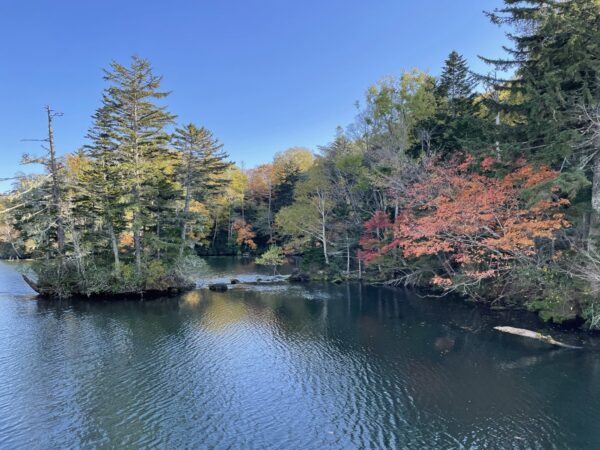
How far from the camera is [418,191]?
23.3 m

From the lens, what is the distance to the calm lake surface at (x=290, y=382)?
871 cm

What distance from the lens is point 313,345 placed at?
15344mm

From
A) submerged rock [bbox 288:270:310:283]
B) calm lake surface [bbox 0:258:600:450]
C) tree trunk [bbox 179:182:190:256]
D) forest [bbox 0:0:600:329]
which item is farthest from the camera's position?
submerged rock [bbox 288:270:310:283]

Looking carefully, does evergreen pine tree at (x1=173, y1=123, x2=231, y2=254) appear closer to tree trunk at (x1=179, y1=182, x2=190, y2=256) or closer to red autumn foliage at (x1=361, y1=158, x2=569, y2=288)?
tree trunk at (x1=179, y1=182, x2=190, y2=256)

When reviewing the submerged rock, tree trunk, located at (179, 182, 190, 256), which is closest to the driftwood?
the submerged rock

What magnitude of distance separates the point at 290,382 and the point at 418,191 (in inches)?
629

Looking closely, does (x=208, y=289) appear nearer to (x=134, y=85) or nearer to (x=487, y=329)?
(x=134, y=85)

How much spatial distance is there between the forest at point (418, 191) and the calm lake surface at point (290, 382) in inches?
145

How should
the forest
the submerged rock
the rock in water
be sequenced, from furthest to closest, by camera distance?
the submerged rock
the rock in water
the forest

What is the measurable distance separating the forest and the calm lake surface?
3.68 metres

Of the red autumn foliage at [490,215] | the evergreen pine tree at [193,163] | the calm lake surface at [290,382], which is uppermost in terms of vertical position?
the evergreen pine tree at [193,163]

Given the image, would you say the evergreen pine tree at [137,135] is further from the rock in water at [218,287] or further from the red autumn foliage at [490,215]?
the red autumn foliage at [490,215]

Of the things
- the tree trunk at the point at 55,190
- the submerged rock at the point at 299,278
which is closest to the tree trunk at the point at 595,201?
the submerged rock at the point at 299,278

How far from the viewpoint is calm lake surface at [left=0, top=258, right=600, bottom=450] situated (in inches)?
343
